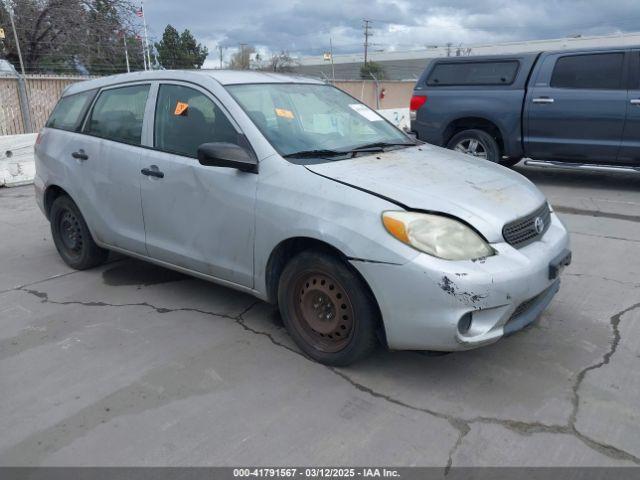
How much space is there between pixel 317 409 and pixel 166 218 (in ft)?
6.21

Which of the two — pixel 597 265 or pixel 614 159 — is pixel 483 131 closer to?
pixel 614 159

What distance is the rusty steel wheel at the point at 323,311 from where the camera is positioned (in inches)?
126

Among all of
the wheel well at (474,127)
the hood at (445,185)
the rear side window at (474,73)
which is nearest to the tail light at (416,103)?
the rear side window at (474,73)

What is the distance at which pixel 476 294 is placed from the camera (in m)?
2.81

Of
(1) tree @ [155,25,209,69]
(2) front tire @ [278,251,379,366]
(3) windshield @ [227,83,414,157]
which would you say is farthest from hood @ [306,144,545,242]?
(1) tree @ [155,25,209,69]

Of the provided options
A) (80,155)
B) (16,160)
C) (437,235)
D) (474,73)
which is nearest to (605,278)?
(437,235)

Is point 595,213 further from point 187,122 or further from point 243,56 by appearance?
point 243,56

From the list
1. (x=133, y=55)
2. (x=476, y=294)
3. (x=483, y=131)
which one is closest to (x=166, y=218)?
(x=476, y=294)

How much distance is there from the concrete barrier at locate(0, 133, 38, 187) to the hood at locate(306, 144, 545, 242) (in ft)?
28.0

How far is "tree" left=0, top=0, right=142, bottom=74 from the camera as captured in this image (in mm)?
20938

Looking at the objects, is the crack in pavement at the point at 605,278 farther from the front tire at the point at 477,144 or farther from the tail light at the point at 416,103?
A: the tail light at the point at 416,103

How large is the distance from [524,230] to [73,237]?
397cm

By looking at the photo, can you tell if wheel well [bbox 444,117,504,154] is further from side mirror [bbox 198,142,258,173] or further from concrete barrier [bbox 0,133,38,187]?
concrete barrier [bbox 0,133,38,187]

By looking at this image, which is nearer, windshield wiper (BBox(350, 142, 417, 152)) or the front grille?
the front grille
